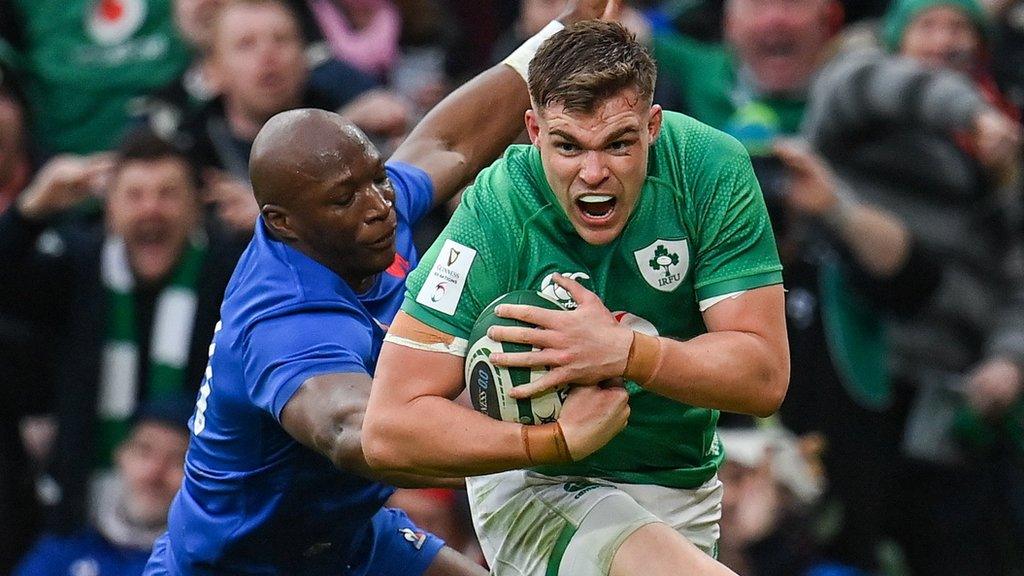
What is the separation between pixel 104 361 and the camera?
7.73 meters

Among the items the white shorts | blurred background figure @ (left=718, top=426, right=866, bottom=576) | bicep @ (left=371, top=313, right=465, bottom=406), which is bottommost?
blurred background figure @ (left=718, top=426, right=866, bottom=576)

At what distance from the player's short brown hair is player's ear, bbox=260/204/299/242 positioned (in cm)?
88

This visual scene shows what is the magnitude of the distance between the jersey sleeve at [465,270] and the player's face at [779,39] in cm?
336

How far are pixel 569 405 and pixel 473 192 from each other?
2.17 feet

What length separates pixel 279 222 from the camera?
5160mm

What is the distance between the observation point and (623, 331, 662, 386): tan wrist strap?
4.39m

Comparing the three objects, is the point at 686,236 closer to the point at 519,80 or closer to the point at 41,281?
the point at 519,80

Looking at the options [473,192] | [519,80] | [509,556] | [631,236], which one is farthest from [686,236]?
[519,80]

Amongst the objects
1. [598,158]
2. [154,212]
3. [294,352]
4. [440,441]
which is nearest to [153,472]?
[154,212]

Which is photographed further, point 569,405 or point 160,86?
point 160,86

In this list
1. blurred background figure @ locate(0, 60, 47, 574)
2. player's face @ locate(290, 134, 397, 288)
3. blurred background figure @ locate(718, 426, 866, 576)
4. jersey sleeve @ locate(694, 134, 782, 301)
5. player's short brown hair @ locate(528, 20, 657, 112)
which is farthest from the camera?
blurred background figure @ locate(0, 60, 47, 574)

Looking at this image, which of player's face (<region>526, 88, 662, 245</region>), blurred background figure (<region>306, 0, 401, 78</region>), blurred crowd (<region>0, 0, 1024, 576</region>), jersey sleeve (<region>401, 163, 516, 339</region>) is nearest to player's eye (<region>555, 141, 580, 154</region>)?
player's face (<region>526, 88, 662, 245</region>)

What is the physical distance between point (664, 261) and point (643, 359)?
39 centimetres

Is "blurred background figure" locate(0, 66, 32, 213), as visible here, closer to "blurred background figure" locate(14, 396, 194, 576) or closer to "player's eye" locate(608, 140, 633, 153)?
"blurred background figure" locate(14, 396, 194, 576)
